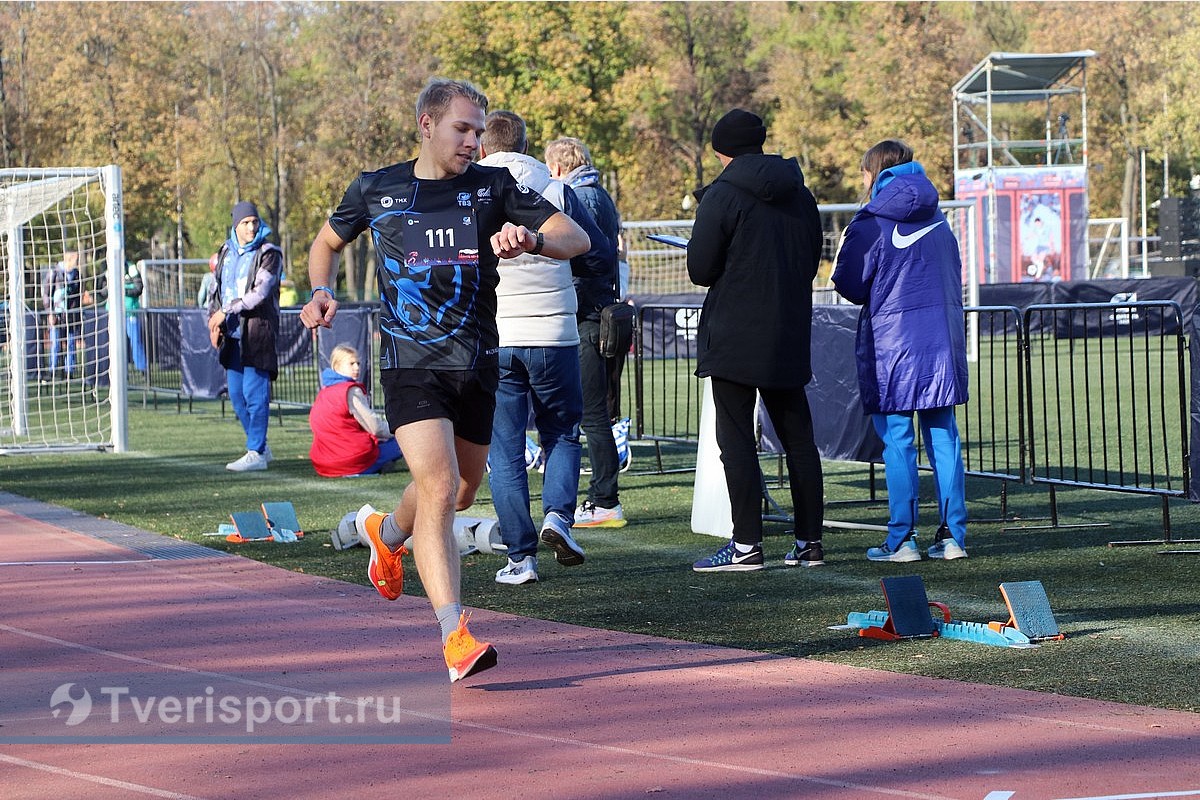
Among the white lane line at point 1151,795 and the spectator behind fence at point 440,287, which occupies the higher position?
the spectator behind fence at point 440,287

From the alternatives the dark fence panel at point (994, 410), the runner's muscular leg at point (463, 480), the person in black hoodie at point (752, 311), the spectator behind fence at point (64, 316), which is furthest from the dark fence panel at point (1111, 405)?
the spectator behind fence at point (64, 316)

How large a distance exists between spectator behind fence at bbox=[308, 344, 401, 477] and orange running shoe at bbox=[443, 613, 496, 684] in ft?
22.3

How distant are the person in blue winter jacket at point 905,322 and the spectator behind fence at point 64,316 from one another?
9.97 meters

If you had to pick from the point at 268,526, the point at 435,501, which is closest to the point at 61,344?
the point at 268,526

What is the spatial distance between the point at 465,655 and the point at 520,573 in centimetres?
226

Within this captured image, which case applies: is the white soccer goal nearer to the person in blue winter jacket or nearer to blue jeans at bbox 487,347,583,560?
blue jeans at bbox 487,347,583,560

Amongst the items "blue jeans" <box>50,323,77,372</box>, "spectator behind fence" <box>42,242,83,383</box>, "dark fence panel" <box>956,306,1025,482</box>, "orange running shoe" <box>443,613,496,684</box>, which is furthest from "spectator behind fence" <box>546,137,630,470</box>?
"blue jeans" <box>50,323,77,372</box>

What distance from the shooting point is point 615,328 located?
332 inches

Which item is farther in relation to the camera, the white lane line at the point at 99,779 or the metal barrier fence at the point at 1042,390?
the metal barrier fence at the point at 1042,390

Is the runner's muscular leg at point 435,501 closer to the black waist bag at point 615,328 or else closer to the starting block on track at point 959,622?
the starting block on track at point 959,622

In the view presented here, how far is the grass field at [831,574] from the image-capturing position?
5680mm

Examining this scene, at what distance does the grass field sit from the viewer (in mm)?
5680

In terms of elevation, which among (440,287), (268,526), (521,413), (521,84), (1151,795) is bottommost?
(1151,795)

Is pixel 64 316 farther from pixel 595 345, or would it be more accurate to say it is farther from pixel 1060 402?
pixel 595 345
